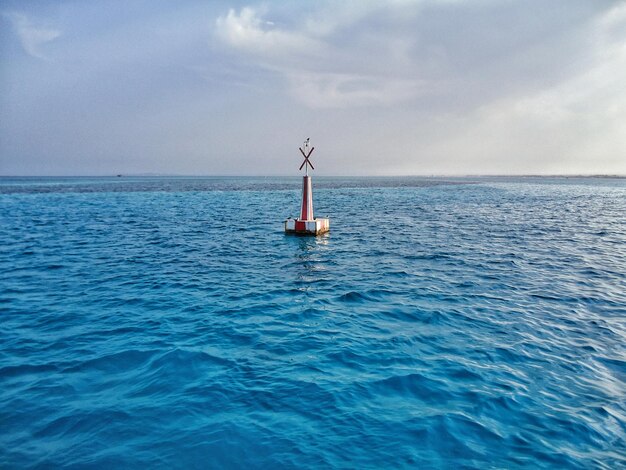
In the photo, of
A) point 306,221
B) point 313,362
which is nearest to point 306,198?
point 306,221

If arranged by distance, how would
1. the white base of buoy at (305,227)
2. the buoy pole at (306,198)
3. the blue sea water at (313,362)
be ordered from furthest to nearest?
the white base of buoy at (305,227), the buoy pole at (306,198), the blue sea water at (313,362)

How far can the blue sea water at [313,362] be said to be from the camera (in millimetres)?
5723

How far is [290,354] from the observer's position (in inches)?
340

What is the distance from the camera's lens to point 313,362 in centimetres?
824

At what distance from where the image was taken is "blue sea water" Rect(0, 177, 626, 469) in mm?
5723

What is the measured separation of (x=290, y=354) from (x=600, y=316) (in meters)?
9.28

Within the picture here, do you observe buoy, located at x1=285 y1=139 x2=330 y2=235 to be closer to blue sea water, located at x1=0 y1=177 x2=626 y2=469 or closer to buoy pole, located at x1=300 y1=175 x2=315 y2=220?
buoy pole, located at x1=300 y1=175 x2=315 y2=220

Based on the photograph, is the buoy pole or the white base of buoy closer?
the buoy pole

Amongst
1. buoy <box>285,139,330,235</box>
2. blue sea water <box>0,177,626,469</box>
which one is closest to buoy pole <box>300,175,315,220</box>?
buoy <box>285,139,330,235</box>

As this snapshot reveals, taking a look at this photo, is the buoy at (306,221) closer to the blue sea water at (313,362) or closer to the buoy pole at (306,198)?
the buoy pole at (306,198)

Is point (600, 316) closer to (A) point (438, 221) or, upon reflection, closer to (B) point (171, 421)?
(B) point (171, 421)

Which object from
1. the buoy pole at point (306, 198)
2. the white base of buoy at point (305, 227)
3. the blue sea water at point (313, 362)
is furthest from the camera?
the white base of buoy at point (305, 227)

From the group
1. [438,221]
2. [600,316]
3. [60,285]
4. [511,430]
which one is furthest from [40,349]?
[438,221]

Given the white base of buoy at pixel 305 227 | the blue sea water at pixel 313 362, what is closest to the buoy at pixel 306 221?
the white base of buoy at pixel 305 227
